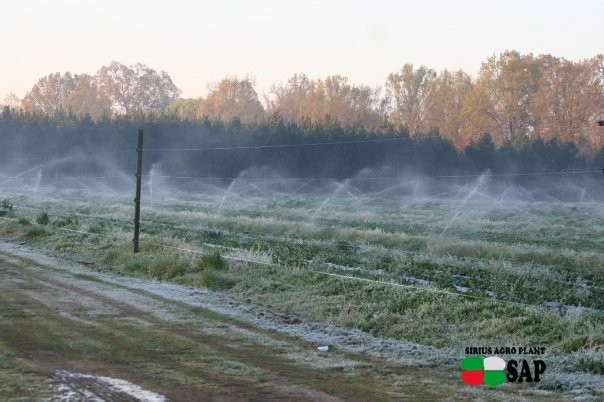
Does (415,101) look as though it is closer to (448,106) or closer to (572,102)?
(448,106)

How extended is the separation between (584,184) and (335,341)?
196 ft

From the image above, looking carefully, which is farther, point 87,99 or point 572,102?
point 87,99

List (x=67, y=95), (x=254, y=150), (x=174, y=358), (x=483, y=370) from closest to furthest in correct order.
Result: 1. (x=483, y=370)
2. (x=174, y=358)
3. (x=254, y=150)
4. (x=67, y=95)

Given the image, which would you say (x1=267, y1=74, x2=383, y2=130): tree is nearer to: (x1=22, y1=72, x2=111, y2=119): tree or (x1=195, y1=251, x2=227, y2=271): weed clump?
(x1=22, y1=72, x2=111, y2=119): tree

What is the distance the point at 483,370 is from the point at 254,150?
63457 mm

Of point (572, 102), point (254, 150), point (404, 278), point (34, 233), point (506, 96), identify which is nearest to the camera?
point (404, 278)

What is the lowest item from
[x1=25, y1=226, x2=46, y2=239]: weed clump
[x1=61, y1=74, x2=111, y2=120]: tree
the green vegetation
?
[x1=25, y1=226, x2=46, y2=239]: weed clump

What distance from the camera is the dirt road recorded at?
28.6 ft

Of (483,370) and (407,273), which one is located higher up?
(483,370)

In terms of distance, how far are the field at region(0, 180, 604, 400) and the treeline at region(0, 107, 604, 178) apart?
2905 centimetres

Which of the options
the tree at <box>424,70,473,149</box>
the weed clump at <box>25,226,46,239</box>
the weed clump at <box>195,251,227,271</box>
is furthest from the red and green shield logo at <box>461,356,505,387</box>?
the tree at <box>424,70,473,149</box>

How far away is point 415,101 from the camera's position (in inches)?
3905

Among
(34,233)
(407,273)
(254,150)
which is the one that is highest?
(254,150)

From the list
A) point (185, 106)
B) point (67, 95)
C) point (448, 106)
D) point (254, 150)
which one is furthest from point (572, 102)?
point (67, 95)
